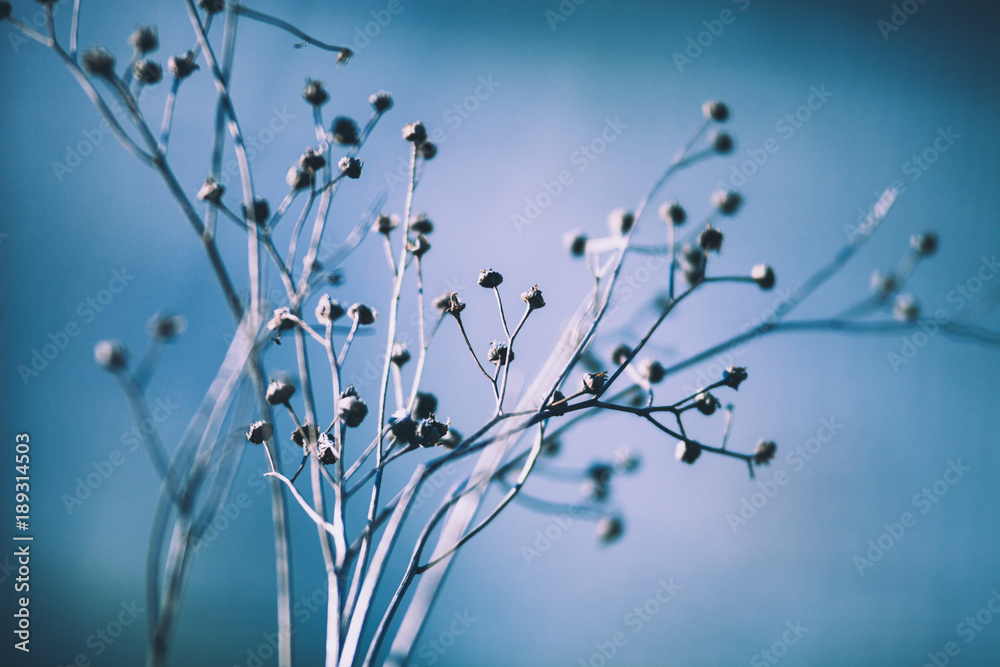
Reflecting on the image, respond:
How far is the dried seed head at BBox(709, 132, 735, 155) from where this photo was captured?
0.59 metres

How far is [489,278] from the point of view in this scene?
489mm

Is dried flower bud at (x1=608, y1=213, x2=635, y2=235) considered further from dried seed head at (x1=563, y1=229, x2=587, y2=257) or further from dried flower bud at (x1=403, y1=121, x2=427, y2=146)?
dried flower bud at (x1=403, y1=121, x2=427, y2=146)

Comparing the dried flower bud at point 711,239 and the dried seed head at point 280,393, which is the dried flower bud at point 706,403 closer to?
the dried flower bud at point 711,239

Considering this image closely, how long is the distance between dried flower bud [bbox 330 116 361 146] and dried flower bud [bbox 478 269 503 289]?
0.17 m

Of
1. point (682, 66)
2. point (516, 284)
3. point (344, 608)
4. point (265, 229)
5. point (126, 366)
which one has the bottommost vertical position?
point (344, 608)

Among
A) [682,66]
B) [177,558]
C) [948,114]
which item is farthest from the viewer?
[948,114]

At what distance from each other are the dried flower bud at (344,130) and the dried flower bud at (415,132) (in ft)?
0.15

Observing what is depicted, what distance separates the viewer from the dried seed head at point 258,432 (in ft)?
1.38

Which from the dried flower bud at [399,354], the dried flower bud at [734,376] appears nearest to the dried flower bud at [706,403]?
the dried flower bud at [734,376]

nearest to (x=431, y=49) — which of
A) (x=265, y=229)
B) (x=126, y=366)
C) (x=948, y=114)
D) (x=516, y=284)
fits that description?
(x=516, y=284)

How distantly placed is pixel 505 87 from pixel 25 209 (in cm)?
106

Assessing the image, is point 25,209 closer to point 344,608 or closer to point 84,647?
point 84,647

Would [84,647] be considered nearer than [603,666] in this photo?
Yes

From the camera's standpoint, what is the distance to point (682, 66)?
153 centimetres
